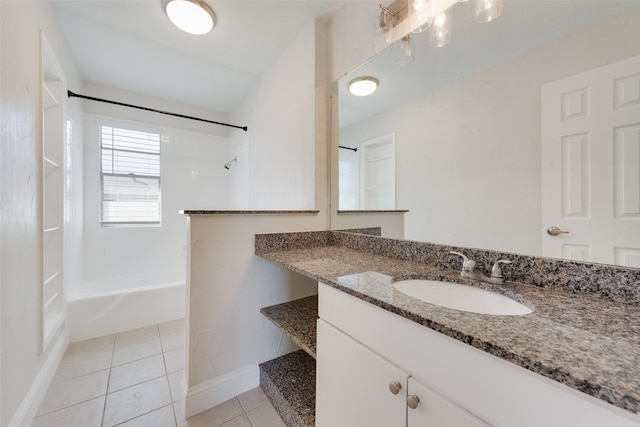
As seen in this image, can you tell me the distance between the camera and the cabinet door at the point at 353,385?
68cm

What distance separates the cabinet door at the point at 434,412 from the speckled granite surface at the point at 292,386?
699 millimetres

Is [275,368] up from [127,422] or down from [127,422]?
up

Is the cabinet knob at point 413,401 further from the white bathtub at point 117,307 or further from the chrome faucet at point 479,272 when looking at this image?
the white bathtub at point 117,307

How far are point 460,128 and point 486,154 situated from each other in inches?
6.7

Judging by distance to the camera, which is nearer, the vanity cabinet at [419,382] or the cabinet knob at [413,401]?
the vanity cabinet at [419,382]

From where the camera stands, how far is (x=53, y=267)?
5.70 feet

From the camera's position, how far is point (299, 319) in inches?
52.8

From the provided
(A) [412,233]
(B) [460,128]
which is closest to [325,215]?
(A) [412,233]

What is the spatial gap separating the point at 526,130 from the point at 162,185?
3.43 metres

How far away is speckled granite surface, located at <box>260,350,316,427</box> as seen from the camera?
1.17m

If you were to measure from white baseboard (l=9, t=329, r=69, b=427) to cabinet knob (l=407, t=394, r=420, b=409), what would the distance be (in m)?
1.67

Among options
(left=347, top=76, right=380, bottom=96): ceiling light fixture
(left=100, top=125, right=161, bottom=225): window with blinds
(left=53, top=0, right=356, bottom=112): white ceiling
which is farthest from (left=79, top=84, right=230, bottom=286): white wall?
(left=347, top=76, right=380, bottom=96): ceiling light fixture

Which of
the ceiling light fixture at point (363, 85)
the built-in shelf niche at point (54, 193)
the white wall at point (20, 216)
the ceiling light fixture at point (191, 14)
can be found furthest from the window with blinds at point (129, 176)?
the ceiling light fixture at point (363, 85)

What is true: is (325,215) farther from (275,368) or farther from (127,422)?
(127,422)
